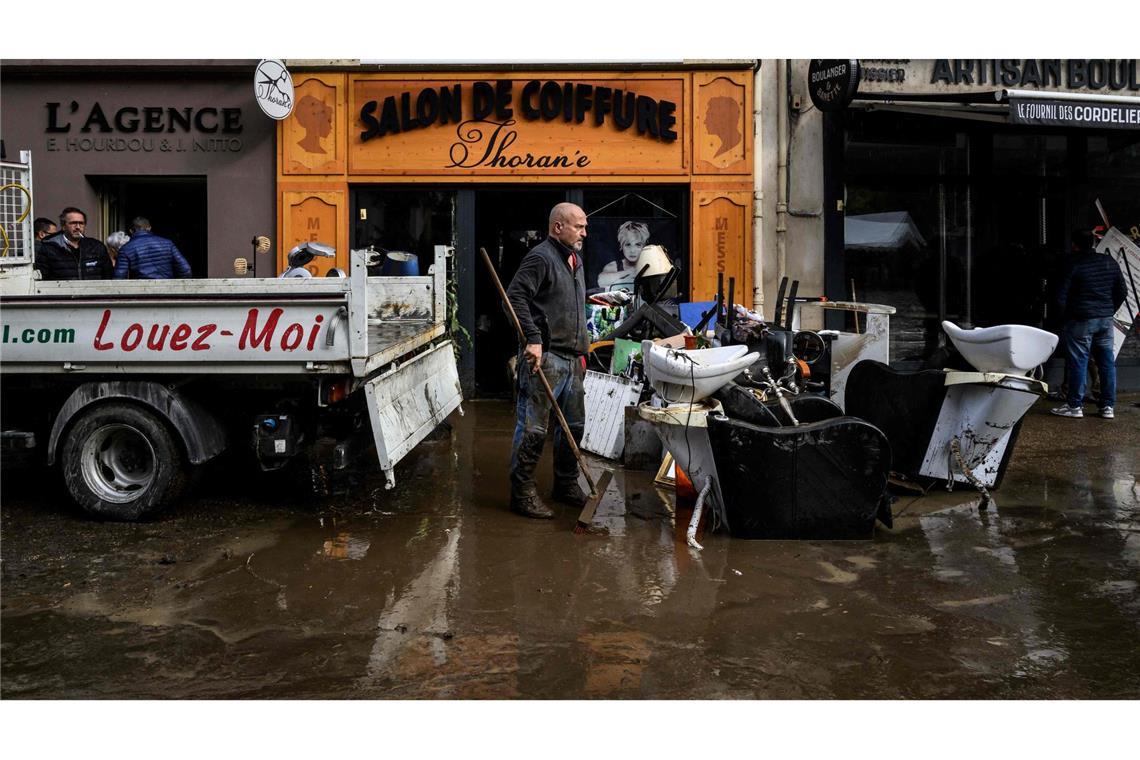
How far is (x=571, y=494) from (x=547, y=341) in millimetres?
1075

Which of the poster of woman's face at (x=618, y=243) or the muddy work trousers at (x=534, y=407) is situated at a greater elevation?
the poster of woman's face at (x=618, y=243)

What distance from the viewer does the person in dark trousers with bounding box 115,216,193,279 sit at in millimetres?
10242

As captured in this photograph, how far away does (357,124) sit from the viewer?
40.0 feet

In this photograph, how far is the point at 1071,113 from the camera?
1059 centimetres

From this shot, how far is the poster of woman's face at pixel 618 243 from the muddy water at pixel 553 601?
5.51 metres

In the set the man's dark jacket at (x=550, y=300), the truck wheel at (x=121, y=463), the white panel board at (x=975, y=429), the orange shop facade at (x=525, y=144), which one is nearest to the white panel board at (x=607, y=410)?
the man's dark jacket at (x=550, y=300)

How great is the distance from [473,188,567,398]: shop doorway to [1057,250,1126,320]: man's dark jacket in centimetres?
570

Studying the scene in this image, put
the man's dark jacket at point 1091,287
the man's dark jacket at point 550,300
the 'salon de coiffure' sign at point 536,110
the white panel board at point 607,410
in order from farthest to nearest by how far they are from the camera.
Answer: the 'salon de coiffure' sign at point 536,110
the man's dark jacket at point 1091,287
the white panel board at point 607,410
the man's dark jacket at point 550,300

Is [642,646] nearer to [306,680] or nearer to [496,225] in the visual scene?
[306,680]

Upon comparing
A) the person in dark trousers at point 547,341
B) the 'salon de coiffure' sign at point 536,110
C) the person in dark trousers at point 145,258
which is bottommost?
the person in dark trousers at point 547,341

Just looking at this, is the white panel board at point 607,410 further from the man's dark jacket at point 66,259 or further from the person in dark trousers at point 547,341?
the man's dark jacket at point 66,259

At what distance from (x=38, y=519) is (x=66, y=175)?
7198 mm

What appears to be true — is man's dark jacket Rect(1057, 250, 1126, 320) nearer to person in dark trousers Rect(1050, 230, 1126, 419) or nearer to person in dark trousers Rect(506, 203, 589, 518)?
person in dark trousers Rect(1050, 230, 1126, 419)

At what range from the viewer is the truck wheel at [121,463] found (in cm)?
639
